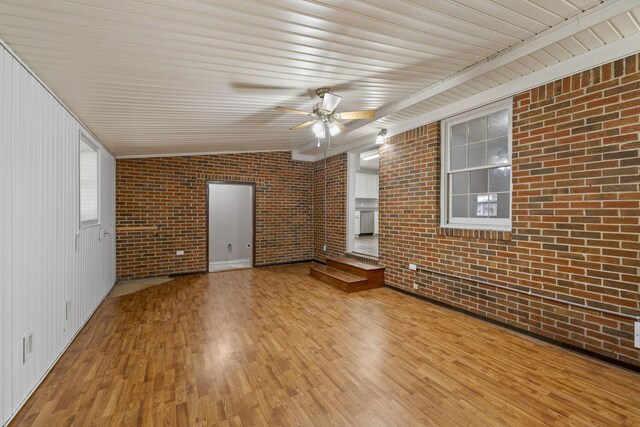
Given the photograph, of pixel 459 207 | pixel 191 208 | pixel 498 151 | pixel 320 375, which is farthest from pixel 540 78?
pixel 191 208

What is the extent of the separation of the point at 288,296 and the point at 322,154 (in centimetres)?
362

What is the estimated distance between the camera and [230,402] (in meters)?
1.90

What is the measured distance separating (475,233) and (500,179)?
689 millimetres

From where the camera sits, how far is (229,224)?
6988 mm

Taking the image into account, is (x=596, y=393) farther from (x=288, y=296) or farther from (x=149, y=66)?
Answer: (x=149, y=66)

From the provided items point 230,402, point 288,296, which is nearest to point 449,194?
point 288,296

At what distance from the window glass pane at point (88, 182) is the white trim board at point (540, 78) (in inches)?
175

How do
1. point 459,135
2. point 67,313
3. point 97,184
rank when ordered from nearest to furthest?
point 67,313 → point 459,135 → point 97,184

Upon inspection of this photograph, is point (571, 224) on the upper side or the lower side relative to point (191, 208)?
lower

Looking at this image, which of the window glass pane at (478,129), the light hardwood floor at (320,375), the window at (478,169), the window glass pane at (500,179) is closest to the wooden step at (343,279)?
the light hardwood floor at (320,375)

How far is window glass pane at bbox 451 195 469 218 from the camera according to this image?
3699 mm

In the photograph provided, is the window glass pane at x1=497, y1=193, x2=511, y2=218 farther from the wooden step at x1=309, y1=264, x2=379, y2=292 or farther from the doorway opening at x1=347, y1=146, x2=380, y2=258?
the doorway opening at x1=347, y1=146, x2=380, y2=258

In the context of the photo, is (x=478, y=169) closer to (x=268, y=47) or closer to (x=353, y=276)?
(x=353, y=276)

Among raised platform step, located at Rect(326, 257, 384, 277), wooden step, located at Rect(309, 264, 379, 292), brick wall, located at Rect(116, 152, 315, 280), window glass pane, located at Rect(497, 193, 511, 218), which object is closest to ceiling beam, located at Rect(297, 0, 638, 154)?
window glass pane, located at Rect(497, 193, 511, 218)
